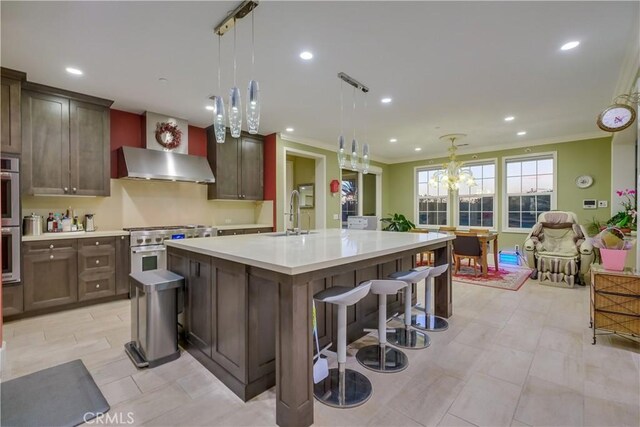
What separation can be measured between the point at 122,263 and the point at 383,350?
3.41 metres

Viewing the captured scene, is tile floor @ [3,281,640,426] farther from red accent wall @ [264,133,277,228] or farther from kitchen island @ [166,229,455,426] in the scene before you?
red accent wall @ [264,133,277,228]

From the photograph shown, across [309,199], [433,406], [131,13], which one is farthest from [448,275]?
[309,199]

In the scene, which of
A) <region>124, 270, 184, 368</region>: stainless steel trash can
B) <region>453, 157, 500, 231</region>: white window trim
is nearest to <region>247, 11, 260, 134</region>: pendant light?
<region>124, 270, 184, 368</region>: stainless steel trash can

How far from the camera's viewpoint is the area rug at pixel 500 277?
4.56m

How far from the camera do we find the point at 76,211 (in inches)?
155

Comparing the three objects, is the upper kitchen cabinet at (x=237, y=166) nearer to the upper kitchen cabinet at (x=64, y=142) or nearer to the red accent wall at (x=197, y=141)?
the red accent wall at (x=197, y=141)

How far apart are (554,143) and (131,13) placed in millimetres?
7199

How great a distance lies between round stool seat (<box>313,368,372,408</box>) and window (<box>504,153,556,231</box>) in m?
6.10

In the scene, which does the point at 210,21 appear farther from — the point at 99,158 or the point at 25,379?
the point at 25,379

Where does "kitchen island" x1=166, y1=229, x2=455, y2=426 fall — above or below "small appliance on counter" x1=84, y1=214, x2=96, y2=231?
below

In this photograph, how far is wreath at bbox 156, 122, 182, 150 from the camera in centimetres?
440

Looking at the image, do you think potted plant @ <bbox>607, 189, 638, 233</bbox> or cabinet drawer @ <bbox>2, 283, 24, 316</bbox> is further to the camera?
potted plant @ <bbox>607, 189, 638, 233</bbox>

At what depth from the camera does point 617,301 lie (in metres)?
2.50

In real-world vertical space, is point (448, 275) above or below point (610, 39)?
below
